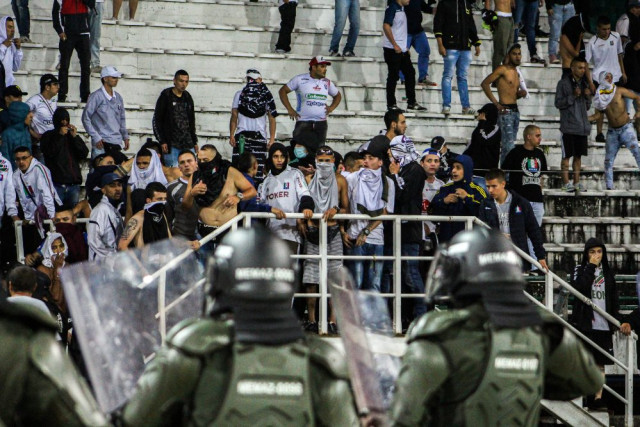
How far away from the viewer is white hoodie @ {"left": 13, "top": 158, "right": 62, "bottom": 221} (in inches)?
571

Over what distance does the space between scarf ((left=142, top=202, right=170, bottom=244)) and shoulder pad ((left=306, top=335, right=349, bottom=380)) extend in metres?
7.25

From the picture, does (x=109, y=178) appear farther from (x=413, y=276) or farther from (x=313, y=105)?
(x=413, y=276)

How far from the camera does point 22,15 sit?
60.6 ft

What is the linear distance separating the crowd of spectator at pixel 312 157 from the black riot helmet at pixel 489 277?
4.70 metres

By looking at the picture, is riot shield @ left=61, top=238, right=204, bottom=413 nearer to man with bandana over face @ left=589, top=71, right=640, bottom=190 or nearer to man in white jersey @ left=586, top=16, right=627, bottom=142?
man with bandana over face @ left=589, top=71, right=640, bottom=190

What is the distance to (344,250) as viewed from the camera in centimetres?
1284

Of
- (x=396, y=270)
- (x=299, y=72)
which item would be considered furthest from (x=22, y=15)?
(x=396, y=270)

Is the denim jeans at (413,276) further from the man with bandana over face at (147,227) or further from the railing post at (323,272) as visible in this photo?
the man with bandana over face at (147,227)

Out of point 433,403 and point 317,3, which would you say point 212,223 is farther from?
point 317,3

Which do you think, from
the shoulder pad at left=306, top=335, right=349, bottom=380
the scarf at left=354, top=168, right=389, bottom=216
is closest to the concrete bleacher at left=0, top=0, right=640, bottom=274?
the scarf at left=354, top=168, right=389, bottom=216

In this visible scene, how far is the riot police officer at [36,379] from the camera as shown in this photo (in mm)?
4641

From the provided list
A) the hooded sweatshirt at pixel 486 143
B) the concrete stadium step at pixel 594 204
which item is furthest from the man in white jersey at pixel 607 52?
the hooded sweatshirt at pixel 486 143

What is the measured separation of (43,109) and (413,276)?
5.49 m

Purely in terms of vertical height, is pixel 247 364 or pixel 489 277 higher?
pixel 489 277
